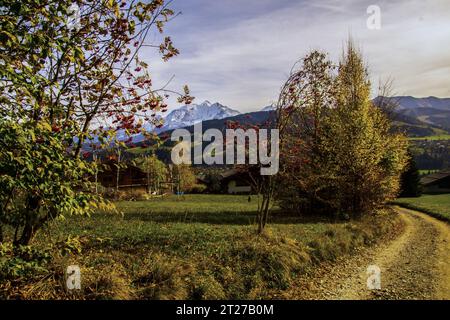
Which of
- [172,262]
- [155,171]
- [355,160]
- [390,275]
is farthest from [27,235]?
[155,171]

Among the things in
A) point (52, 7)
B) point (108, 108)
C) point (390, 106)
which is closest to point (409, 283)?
point (108, 108)

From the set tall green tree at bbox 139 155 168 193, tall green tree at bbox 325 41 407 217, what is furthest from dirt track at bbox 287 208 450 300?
tall green tree at bbox 139 155 168 193

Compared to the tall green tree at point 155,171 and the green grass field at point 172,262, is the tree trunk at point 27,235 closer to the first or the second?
the green grass field at point 172,262

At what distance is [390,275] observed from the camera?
11.5 m

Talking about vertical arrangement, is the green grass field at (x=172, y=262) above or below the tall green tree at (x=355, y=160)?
below

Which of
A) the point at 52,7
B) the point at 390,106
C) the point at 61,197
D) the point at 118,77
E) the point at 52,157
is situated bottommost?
the point at 61,197

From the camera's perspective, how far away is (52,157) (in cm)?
591

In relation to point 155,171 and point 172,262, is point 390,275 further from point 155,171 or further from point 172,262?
point 155,171

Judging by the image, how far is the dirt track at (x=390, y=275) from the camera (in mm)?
9641

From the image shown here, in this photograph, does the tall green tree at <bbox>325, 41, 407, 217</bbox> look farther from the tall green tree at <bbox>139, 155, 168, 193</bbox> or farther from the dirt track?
the tall green tree at <bbox>139, 155, 168, 193</bbox>

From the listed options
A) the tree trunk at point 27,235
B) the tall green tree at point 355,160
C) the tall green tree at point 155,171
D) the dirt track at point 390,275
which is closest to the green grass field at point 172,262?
the tree trunk at point 27,235

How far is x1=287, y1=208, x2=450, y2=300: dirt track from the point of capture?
9641 mm
